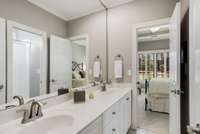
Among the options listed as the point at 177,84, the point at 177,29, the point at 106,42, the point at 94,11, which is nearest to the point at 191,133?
the point at 177,84

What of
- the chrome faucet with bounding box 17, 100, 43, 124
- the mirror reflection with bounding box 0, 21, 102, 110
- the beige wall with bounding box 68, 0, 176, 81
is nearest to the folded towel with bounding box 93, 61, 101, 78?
the beige wall with bounding box 68, 0, 176, 81

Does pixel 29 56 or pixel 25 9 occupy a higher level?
pixel 25 9

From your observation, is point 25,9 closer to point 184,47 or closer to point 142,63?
point 184,47

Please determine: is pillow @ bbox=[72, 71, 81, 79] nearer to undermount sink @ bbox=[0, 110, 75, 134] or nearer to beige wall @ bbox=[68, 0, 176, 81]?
beige wall @ bbox=[68, 0, 176, 81]

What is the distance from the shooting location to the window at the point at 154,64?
6594 mm

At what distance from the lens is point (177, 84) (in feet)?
5.53

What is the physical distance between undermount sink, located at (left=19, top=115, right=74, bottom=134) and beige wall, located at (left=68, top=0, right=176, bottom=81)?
139 cm

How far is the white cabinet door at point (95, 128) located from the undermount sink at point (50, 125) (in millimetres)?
168

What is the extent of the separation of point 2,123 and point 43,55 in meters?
0.71

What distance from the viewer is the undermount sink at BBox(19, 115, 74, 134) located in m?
1.01

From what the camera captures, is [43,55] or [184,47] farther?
[184,47]

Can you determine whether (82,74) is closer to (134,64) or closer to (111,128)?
(111,128)

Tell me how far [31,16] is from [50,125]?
1.06 m

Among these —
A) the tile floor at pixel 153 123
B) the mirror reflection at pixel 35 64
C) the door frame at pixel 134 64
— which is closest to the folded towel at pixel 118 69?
the door frame at pixel 134 64
